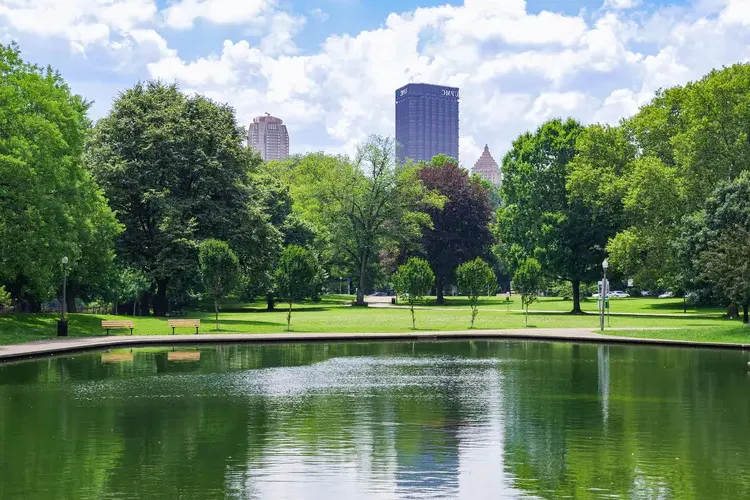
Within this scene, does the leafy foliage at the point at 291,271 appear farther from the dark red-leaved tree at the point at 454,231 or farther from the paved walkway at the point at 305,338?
the dark red-leaved tree at the point at 454,231

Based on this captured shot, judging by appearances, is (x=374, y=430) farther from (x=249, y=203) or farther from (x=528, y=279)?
(x=249, y=203)

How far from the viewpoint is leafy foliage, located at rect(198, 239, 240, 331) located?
5062 cm

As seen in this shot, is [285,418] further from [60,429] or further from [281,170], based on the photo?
[281,170]

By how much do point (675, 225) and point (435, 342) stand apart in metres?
25.5

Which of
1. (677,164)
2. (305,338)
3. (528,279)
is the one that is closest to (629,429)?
(305,338)

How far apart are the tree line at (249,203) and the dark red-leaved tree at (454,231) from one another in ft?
51.9

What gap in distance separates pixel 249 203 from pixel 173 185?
569 cm

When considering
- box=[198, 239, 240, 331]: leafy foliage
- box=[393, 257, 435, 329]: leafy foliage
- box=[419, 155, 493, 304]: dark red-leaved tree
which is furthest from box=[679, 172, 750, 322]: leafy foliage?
box=[419, 155, 493, 304]: dark red-leaved tree

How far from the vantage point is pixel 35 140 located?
46250 mm

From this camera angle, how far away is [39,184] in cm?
4559

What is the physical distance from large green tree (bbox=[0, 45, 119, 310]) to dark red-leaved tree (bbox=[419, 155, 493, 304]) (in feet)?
175

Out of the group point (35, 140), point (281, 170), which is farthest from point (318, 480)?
point (281, 170)

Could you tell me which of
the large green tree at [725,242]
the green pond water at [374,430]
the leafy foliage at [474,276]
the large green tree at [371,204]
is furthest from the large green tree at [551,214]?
the green pond water at [374,430]

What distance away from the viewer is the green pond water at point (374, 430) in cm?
1323
